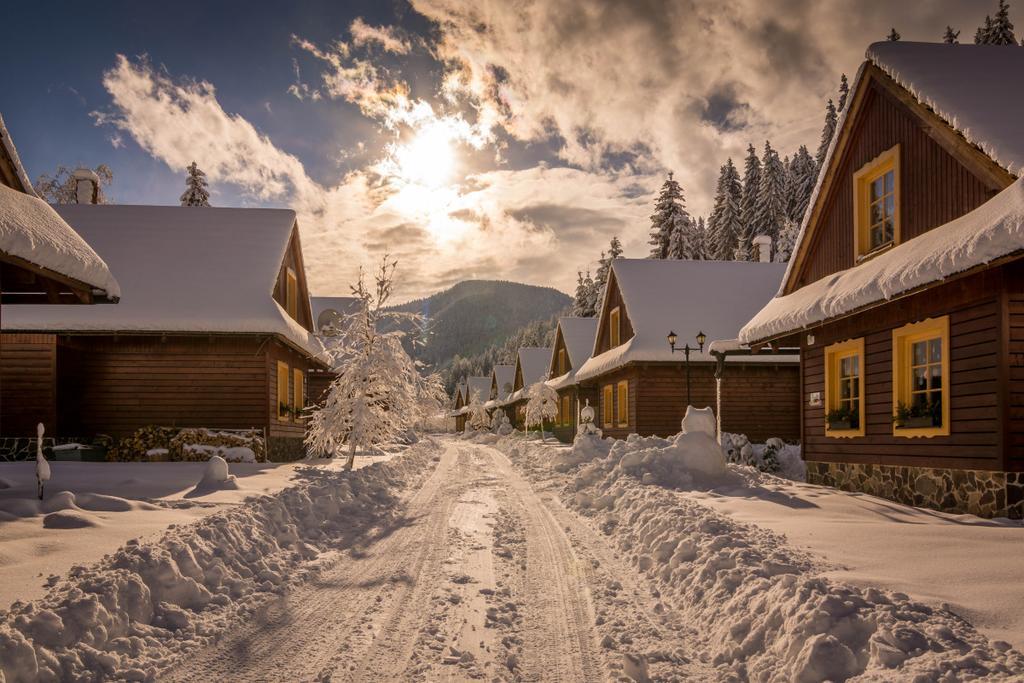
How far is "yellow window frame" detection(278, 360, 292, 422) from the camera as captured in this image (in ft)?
61.0

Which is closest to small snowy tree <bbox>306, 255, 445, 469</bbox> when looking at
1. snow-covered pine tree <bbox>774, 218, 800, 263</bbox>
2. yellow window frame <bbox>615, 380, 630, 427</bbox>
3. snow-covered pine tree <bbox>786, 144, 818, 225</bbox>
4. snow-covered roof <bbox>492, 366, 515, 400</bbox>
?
yellow window frame <bbox>615, 380, 630, 427</bbox>

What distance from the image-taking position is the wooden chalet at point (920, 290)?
26.6 ft

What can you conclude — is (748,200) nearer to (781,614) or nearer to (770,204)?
(770,204)

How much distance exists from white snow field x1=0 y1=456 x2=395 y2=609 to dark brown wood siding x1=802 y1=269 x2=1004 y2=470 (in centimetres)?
975

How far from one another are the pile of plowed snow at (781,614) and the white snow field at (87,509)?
4813 mm

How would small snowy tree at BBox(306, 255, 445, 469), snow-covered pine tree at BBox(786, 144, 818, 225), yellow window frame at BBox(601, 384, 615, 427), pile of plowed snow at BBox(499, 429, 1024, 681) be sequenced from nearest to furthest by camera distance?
pile of plowed snow at BBox(499, 429, 1024, 681) < small snowy tree at BBox(306, 255, 445, 469) < yellow window frame at BBox(601, 384, 615, 427) < snow-covered pine tree at BBox(786, 144, 818, 225)

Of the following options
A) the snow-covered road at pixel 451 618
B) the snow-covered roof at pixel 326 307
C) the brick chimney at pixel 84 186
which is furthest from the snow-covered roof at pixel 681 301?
the brick chimney at pixel 84 186

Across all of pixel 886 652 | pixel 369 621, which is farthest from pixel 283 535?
pixel 886 652

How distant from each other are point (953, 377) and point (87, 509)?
1135cm

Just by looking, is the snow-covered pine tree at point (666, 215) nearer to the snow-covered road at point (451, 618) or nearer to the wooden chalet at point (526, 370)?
the wooden chalet at point (526, 370)

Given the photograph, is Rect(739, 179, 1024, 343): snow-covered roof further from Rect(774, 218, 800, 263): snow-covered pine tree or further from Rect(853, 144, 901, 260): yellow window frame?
Rect(774, 218, 800, 263): snow-covered pine tree

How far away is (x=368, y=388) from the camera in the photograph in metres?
15.4

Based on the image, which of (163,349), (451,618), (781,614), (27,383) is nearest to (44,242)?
(451,618)

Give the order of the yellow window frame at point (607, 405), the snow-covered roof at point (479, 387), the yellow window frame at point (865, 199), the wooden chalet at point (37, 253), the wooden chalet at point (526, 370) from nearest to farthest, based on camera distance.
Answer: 1. the wooden chalet at point (37, 253)
2. the yellow window frame at point (865, 199)
3. the yellow window frame at point (607, 405)
4. the wooden chalet at point (526, 370)
5. the snow-covered roof at point (479, 387)
